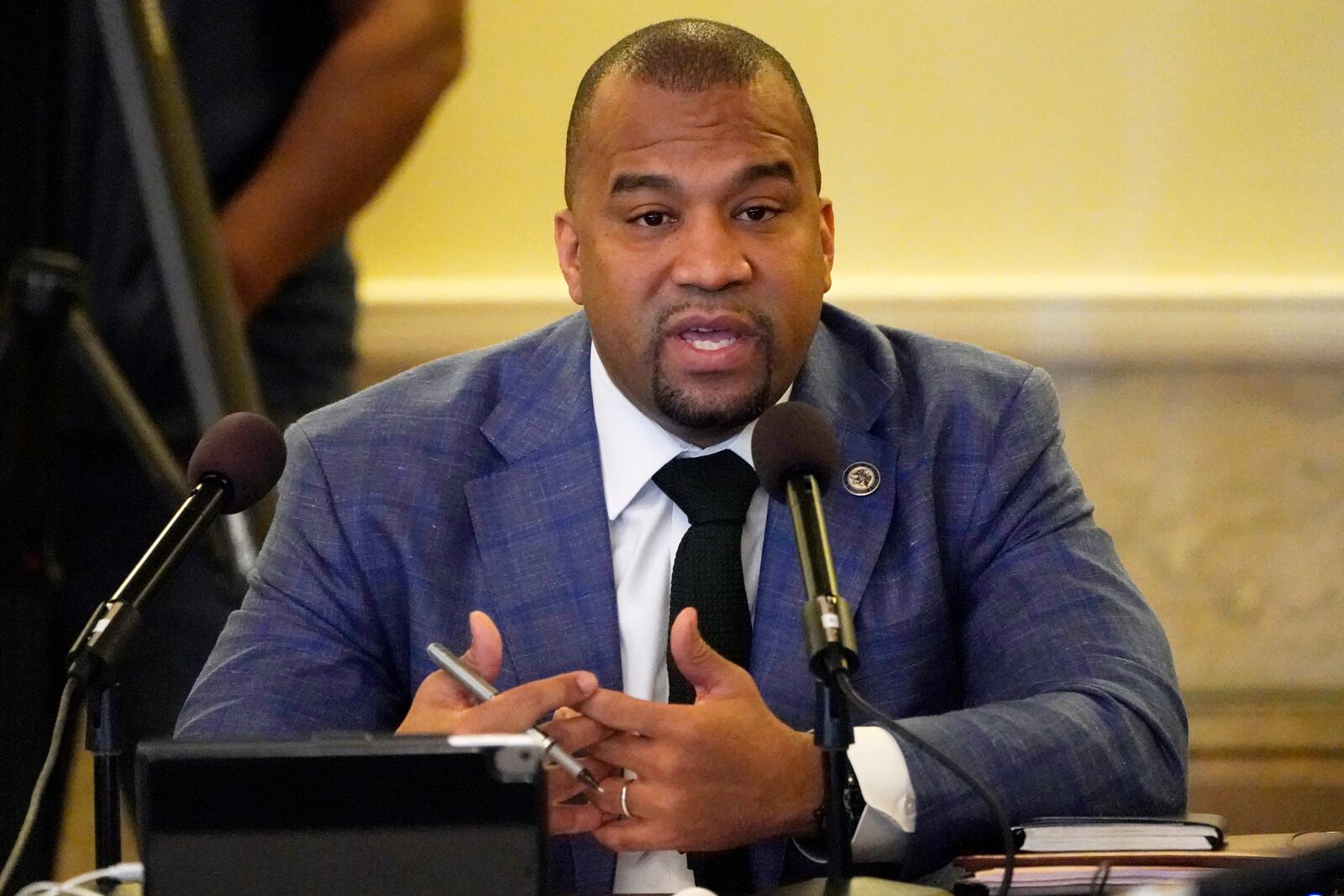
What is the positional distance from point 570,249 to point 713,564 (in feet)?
1.49

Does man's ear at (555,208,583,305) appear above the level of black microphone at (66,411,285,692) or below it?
above

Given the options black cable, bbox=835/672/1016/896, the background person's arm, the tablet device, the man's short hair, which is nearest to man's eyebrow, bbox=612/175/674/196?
the man's short hair

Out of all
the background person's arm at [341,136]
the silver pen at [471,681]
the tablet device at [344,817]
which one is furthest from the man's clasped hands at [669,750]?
the background person's arm at [341,136]

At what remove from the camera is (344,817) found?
4.00ft

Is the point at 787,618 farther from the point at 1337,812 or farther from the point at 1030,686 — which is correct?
the point at 1337,812

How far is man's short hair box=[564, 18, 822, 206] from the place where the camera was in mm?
2047

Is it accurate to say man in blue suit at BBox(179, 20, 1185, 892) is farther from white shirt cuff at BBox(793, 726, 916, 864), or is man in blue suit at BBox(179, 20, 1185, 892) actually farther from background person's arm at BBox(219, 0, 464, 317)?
background person's arm at BBox(219, 0, 464, 317)

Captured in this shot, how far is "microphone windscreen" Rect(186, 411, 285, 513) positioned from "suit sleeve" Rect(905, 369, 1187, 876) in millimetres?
633

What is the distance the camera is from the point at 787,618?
6.43 feet

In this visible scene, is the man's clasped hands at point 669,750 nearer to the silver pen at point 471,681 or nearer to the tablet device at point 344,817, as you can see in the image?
the silver pen at point 471,681

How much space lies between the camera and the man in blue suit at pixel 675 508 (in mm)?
1930

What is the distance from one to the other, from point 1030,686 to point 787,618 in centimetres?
26

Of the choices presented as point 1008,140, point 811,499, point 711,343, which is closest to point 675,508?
point 711,343

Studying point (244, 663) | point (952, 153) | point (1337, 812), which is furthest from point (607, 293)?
point (1337, 812)
